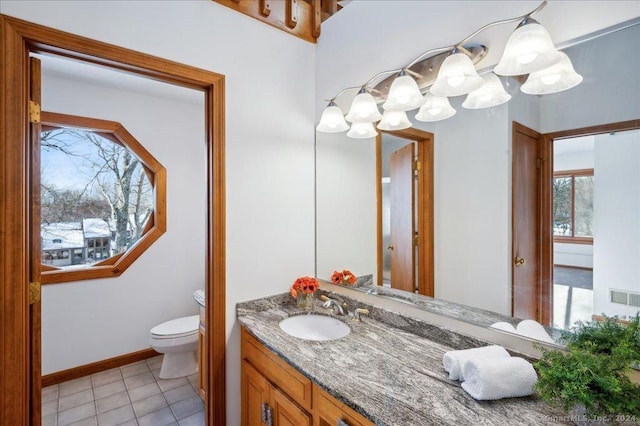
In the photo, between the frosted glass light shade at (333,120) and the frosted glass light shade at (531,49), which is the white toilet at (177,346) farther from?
the frosted glass light shade at (531,49)

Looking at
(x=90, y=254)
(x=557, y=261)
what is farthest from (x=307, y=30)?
(x=90, y=254)

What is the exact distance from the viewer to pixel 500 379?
921 mm

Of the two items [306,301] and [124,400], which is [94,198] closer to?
[124,400]

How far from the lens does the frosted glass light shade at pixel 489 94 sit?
1.20 metres

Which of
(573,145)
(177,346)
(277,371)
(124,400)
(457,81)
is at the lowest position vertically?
(124,400)

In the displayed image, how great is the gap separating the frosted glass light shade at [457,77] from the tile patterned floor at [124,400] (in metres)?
2.43

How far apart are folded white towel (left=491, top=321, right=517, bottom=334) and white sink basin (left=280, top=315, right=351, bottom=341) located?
0.72 metres

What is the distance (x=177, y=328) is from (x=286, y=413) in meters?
1.73

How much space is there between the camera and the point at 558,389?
0.79 m

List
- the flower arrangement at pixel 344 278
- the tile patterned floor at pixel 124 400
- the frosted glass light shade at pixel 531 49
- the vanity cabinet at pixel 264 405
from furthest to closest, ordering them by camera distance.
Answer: the tile patterned floor at pixel 124 400, the flower arrangement at pixel 344 278, the vanity cabinet at pixel 264 405, the frosted glass light shade at pixel 531 49

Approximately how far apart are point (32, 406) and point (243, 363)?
34.1 inches

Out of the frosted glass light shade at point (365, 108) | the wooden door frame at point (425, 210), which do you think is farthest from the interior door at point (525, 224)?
the frosted glass light shade at point (365, 108)

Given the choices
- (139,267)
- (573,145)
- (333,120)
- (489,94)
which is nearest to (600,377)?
(573,145)

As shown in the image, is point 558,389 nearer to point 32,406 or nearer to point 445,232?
point 445,232
